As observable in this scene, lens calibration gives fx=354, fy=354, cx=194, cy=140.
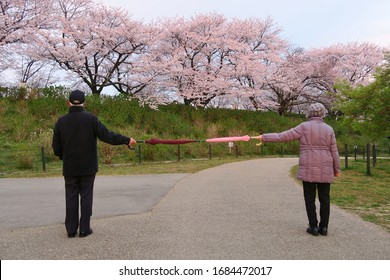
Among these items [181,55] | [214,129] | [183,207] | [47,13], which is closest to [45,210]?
[183,207]

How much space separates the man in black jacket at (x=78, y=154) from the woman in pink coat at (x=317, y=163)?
7.70 ft

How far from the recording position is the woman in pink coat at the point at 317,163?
13.9 feet

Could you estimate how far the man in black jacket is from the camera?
4215 millimetres

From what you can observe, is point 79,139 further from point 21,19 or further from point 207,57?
point 207,57

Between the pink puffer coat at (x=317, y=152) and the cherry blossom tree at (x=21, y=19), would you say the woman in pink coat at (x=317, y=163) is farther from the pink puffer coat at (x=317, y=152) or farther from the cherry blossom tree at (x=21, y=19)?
the cherry blossom tree at (x=21, y=19)

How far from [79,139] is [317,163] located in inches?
113

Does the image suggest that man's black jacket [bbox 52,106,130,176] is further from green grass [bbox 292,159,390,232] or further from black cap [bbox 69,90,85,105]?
green grass [bbox 292,159,390,232]

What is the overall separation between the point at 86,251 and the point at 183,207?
2.48 m

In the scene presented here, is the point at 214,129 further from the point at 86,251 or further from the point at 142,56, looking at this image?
the point at 86,251

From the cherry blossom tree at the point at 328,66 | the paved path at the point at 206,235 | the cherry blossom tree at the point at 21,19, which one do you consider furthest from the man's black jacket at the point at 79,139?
the cherry blossom tree at the point at 328,66

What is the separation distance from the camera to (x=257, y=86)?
3186cm

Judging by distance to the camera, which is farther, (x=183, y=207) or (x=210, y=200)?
(x=210, y=200)

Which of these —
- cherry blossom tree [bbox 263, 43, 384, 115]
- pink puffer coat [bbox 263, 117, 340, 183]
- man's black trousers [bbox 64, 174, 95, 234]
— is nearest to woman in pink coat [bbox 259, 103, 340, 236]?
pink puffer coat [bbox 263, 117, 340, 183]

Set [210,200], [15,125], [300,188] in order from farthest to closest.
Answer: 1. [15,125]
2. [300,188]
3. [210,200]
